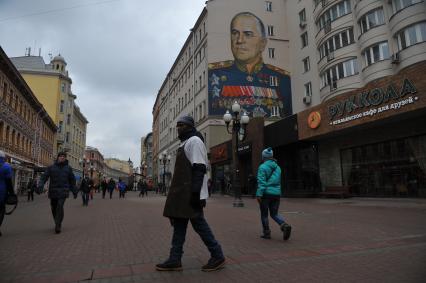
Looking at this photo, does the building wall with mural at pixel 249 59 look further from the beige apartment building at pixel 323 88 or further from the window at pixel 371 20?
the window at pixel 371 20

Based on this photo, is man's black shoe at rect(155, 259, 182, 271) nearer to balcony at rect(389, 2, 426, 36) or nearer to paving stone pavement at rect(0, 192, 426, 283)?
paving stone pavement at rect(0, 192, 426, 283)

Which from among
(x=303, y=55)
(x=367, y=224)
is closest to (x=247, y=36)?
(x=303, y=55)

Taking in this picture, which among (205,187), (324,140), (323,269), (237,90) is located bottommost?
A: (323,269)

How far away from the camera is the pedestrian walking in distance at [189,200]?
4375mm

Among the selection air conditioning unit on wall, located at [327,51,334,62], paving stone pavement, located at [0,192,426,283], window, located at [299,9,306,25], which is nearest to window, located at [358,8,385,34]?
air conditioning unit on wall, located at [327,51,334,62]

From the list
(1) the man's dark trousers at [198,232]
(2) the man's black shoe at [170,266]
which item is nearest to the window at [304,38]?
(1) the man's dark trousers at [198,232]

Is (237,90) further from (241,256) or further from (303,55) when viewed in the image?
(241,256)

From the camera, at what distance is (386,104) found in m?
16.1

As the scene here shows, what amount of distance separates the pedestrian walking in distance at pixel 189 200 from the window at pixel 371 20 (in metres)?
24.2

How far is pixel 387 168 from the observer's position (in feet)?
60.8

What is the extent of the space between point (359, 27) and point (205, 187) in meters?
25.8

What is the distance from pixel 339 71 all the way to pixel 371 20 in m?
4.37

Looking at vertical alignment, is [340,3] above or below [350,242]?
above

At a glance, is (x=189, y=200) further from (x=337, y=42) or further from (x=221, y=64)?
(x=221, y=64)
